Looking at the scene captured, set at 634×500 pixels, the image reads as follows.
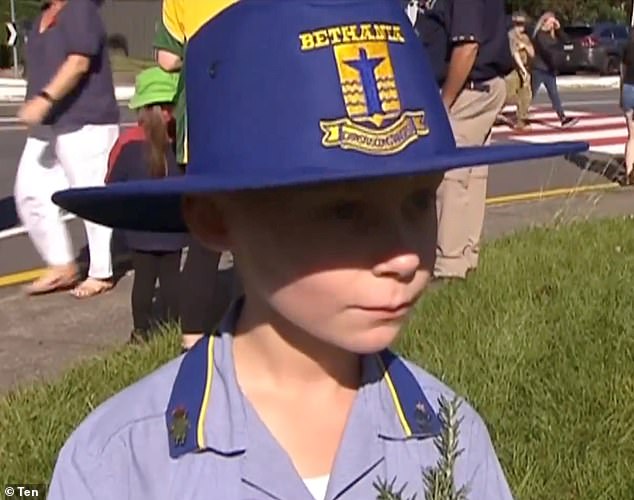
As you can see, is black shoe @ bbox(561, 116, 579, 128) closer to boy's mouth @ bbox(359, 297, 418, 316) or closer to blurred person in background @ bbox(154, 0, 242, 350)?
blurred person in background @ bbox(154, 0, 242, 350)

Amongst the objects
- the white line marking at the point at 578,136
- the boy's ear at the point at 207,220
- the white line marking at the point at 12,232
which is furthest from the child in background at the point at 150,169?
the white line marking at the point at 578,136

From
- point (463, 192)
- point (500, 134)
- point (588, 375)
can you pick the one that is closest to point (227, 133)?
point (588, 375)

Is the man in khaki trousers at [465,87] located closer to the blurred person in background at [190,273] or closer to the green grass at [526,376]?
the green grass at [526,376]

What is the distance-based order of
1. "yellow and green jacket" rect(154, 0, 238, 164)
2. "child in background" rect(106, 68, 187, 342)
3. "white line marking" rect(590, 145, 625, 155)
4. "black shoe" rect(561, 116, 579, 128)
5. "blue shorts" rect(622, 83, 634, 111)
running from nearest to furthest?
"yellow and green jacket" rect(154, 0, 238, 164) < "child in background" rect(106, 68, 187, 342) < "blue shorts" rect(622, 83, 634, 111) < "white line marking" rect(590, 145, 625, 155) < "black shoe" rect(561, 116, 579, 128)

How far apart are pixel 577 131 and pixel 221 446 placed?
55.9 ft

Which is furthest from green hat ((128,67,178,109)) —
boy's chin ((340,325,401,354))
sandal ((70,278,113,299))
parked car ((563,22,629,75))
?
parked car ((563,22,629,75))

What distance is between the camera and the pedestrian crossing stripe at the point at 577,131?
54.4ft

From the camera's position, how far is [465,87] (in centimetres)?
720

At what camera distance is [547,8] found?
48844 mm

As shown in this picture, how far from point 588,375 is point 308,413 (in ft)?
10.5

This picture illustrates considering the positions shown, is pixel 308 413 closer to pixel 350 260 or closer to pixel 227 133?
pixel 350 260

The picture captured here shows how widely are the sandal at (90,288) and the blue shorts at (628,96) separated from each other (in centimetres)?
640

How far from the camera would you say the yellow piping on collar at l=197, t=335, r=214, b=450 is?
6.52 feet

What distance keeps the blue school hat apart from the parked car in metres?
36.0
